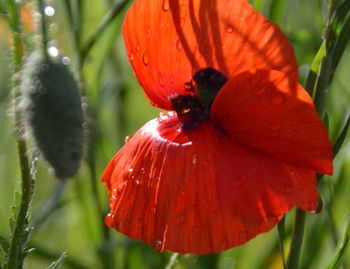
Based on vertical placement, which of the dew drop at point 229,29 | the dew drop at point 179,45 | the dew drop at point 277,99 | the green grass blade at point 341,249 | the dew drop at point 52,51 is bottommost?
the green grass blade at point 341,249

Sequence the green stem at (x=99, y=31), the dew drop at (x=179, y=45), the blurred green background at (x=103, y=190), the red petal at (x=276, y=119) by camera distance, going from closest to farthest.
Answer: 1. the red petal at (x=276, y=119)
2. the dew drop at (x=179, y=45)
3. the green stem at (x=99, y=31)
4. the blurred green background at (x=103, y=190)

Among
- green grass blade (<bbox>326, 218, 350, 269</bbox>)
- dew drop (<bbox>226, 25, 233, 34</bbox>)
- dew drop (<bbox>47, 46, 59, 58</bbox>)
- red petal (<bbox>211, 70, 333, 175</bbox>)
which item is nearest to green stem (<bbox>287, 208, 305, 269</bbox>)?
green grass blade (<bbox>326, 218, 350, 269</bbox>)

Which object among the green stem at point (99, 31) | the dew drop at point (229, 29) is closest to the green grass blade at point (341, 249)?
the dew drop at point (229, 29)

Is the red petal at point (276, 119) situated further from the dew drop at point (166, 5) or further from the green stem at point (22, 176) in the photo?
the green stem at point (22, 176)

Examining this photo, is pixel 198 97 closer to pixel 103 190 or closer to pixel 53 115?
pixel 53 115

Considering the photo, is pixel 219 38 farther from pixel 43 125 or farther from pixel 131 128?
pixel 131 128

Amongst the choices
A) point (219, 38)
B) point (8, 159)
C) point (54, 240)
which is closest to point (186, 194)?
point (219, 38)

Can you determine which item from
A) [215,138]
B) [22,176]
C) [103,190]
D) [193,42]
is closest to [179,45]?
[193,42]

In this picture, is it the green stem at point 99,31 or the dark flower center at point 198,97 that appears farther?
the green stem at point 99,31
